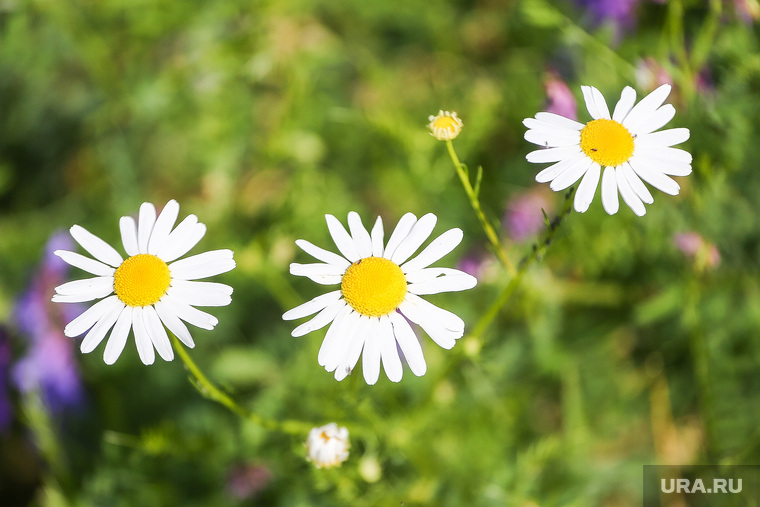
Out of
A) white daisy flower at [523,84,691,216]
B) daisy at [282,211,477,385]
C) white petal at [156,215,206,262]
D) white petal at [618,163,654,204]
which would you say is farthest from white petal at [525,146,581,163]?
white petal at [156,215,206,262]

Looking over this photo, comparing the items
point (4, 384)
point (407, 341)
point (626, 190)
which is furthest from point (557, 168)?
point (4, 384)

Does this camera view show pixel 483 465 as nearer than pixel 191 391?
Yes

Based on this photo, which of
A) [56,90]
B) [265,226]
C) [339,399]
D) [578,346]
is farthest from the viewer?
[56,90]

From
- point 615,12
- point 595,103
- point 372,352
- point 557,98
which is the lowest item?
point 372,352

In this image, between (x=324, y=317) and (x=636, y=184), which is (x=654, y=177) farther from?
(x=324, y=317)

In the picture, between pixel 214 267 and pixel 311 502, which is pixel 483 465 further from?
pixel 214 267

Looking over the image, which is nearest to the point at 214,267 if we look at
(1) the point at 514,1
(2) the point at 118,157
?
(2) the point at 118,157

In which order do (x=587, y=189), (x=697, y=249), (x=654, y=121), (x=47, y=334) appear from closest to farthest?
(x=587, y=189)
(x=654, y=121)
(x=697, y=249)
(x=47, y=334)
